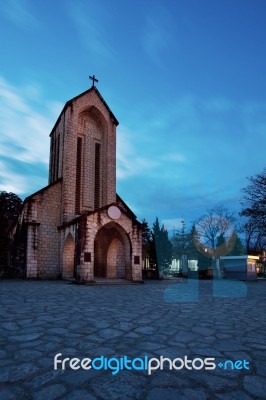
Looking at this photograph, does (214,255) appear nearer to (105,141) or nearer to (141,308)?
(105,141)

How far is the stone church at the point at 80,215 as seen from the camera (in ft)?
52.7

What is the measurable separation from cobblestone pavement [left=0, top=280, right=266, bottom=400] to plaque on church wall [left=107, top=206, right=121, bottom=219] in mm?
9430

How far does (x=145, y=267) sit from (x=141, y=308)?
17.0 meters

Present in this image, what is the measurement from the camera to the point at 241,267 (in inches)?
890

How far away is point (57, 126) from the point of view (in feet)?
77.3

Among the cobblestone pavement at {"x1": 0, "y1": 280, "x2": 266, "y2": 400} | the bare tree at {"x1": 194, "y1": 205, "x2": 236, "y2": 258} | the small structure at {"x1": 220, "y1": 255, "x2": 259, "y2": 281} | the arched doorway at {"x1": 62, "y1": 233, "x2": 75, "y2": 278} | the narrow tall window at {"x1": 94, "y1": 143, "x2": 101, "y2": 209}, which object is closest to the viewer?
the cobblestone pavement at {"x1": 0, "y1": 280, "x2": 266, "y2": 400}

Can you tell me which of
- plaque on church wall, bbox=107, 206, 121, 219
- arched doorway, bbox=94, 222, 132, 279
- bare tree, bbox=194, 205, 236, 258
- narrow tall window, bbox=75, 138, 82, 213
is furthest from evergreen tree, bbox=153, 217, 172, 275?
plaque on church wall, bbox=107, 206, 121, 219

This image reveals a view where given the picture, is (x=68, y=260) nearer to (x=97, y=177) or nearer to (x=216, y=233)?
(x=97, y=177)

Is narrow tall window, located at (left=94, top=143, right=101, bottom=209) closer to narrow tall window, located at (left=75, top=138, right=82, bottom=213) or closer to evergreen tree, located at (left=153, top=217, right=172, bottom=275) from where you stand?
narrow tall window, located at (left=75, top=138, right=82, bottom=213)

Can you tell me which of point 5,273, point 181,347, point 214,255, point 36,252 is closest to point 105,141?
point 36,252

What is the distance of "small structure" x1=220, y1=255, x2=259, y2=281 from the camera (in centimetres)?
2222

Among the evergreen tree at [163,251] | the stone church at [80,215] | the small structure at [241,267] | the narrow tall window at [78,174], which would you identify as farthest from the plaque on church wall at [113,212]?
the evergreen tree at [163,251]

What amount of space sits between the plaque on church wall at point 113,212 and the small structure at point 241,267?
12411 mm

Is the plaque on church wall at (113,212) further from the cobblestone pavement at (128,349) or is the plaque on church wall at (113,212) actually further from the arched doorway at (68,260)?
the cobblestone pavement at (128,349)
